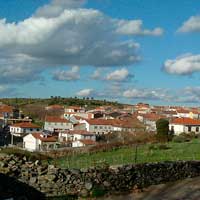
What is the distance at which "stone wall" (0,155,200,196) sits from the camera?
1369 centimetres

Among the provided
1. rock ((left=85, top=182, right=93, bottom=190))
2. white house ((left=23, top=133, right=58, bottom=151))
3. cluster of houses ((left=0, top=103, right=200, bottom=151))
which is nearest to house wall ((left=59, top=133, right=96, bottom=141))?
cluster of houses ((left=0, top=103, right=200, bottom=151))

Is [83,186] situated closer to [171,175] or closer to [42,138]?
[171,175]

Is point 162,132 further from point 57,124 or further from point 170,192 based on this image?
point 57,124

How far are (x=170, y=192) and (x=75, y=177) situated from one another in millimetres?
3049

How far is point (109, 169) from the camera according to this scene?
14.7 m

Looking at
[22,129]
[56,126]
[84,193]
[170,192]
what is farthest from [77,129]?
[84,193]

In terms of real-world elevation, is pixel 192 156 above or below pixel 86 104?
below

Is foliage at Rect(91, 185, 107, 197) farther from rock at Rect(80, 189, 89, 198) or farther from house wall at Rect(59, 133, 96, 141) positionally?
house wall at Rect(59, 133, 96, 141)

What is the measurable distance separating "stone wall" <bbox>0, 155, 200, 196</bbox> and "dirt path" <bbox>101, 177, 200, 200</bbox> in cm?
49

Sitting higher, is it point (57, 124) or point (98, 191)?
point (57, 124)

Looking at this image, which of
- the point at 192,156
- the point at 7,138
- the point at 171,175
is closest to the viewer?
the point at 171,175

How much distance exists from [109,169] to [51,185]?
206cm

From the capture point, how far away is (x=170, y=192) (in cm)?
1441

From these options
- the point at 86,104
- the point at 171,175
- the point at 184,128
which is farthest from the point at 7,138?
the point at 86,104
